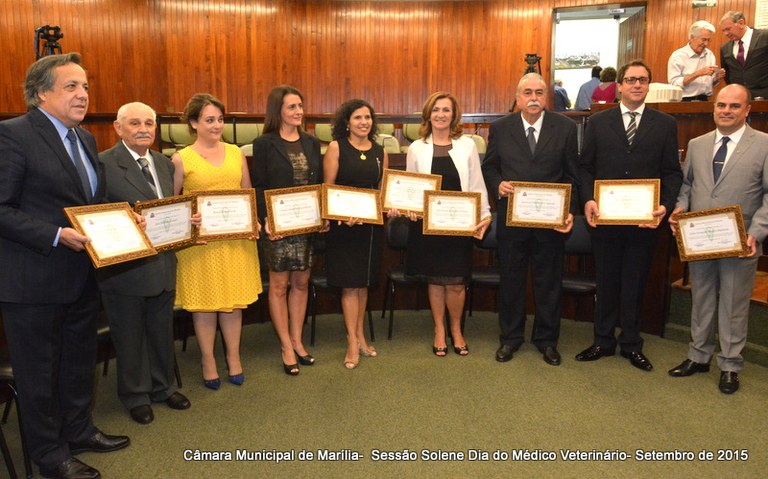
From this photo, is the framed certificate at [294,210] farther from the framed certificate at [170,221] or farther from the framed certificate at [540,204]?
the framed certificate at [540,204]

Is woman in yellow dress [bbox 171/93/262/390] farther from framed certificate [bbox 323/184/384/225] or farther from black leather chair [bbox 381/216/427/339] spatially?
black leather chair [bbox 381/216/427/339]

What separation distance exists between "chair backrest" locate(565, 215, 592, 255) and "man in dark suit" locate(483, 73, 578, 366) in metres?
0.81

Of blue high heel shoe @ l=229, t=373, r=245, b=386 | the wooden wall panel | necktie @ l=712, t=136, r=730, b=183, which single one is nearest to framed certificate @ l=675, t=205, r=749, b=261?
necktie @ l=712, t=136, r=730, b=183

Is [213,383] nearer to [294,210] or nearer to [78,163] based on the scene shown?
[294,210]

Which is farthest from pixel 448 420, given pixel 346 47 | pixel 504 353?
pixel 346 47

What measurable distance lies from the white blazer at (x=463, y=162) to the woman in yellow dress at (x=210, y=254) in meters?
1.10

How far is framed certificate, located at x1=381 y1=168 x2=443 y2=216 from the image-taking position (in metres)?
3.53

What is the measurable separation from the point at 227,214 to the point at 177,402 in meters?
1.08

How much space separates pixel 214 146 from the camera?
10.8 feet

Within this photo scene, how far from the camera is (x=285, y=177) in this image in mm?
3426

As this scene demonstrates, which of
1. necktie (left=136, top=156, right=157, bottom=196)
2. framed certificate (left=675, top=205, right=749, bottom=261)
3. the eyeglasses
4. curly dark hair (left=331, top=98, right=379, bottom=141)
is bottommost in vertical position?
framed certificate (left=675, top=205, right=749, bottom=261)

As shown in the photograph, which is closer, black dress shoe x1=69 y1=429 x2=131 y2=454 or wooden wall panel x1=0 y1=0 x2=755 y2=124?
black dress shoe x1=69 y1=429 x2=131 y2=454

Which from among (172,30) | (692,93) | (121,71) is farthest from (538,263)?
(172,30)

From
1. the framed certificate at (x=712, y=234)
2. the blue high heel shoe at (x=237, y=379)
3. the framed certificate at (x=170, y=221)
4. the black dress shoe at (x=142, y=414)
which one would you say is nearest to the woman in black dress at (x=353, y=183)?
the blue high heel shoe at (x=237, y=379)
